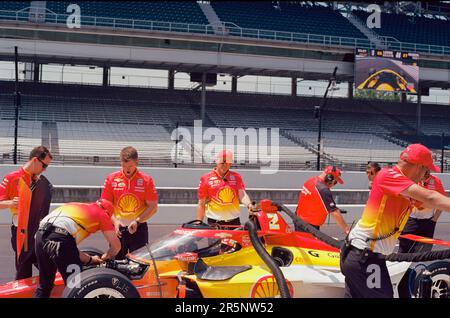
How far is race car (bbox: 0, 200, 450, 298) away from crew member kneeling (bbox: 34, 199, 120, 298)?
0.16 meters

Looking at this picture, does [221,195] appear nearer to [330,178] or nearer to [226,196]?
[226,196]

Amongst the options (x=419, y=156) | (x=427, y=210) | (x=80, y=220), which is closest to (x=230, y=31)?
(x=427, y=210)

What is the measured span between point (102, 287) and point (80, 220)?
65 centimetres

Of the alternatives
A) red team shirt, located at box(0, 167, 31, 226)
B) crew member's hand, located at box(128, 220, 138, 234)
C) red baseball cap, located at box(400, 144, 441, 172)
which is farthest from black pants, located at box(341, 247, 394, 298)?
red team shirt, located at box(0, 167, 31, 226)

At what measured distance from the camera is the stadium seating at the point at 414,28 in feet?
118

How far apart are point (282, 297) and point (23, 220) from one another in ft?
9.12

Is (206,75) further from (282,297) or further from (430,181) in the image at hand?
(282,297)

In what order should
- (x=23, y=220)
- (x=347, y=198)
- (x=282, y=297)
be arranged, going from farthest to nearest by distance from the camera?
1. (x=347, y=198)
2. (x=23, y=220)
3. (x=282, y=297)

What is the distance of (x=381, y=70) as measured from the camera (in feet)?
98.2

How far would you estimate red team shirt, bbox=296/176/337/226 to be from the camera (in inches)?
292

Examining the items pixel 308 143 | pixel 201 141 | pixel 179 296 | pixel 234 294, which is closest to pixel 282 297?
pixel 234 294

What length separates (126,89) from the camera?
3306 centimetres

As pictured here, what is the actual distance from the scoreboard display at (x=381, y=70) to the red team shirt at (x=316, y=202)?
23408 mm

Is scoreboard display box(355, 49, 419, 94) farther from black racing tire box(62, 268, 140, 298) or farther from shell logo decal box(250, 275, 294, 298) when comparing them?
black racing tire box(62, 268, 140, 298)
